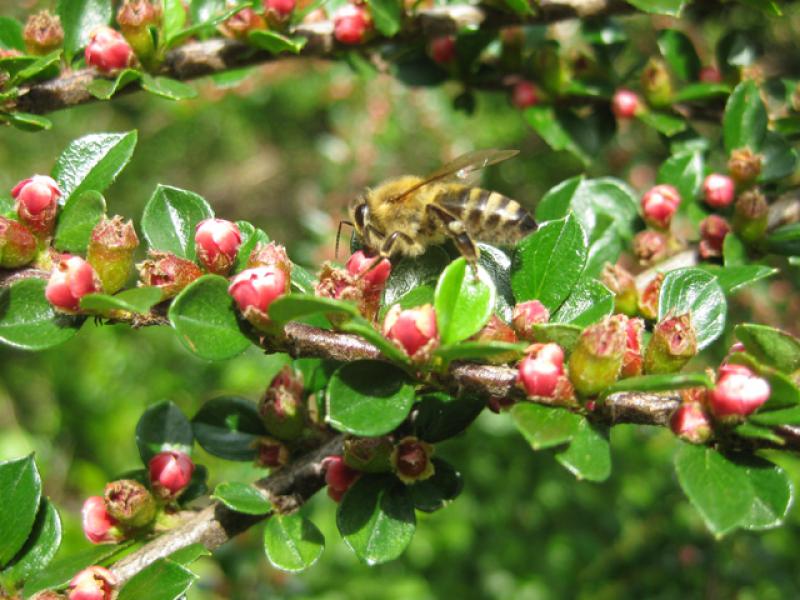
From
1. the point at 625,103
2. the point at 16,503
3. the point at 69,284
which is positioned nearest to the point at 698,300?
the point at 625,103

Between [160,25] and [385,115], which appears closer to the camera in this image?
[160,25]

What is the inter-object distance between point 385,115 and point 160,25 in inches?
92.4

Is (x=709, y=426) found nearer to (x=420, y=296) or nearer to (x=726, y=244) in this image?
(x=420, y=296)

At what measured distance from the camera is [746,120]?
48.2 inches

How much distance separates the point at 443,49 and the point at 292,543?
893mm

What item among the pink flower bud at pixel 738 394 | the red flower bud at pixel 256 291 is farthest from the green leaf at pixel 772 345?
the red flower bud at pixel 256 291

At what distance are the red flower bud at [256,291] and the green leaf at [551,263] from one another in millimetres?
297

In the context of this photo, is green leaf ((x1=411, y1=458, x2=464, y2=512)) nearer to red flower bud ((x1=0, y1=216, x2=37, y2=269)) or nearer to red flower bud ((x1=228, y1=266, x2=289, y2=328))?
red flower bud ((x1=228, y1=266, x2=289, y2=328))

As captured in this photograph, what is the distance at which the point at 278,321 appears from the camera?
743 millimetres

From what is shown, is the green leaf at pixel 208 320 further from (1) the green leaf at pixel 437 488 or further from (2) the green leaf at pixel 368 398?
(1) the green leaf at pixel 437 488

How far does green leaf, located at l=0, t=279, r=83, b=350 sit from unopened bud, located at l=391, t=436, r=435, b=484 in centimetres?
37

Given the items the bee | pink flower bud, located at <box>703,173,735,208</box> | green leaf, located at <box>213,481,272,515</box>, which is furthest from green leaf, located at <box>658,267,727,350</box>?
green leaf, located at <box>213,481,272,515</box>

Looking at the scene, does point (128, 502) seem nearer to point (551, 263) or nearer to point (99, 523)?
point (99, 523)

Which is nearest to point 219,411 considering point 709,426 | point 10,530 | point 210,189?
point 10,530
